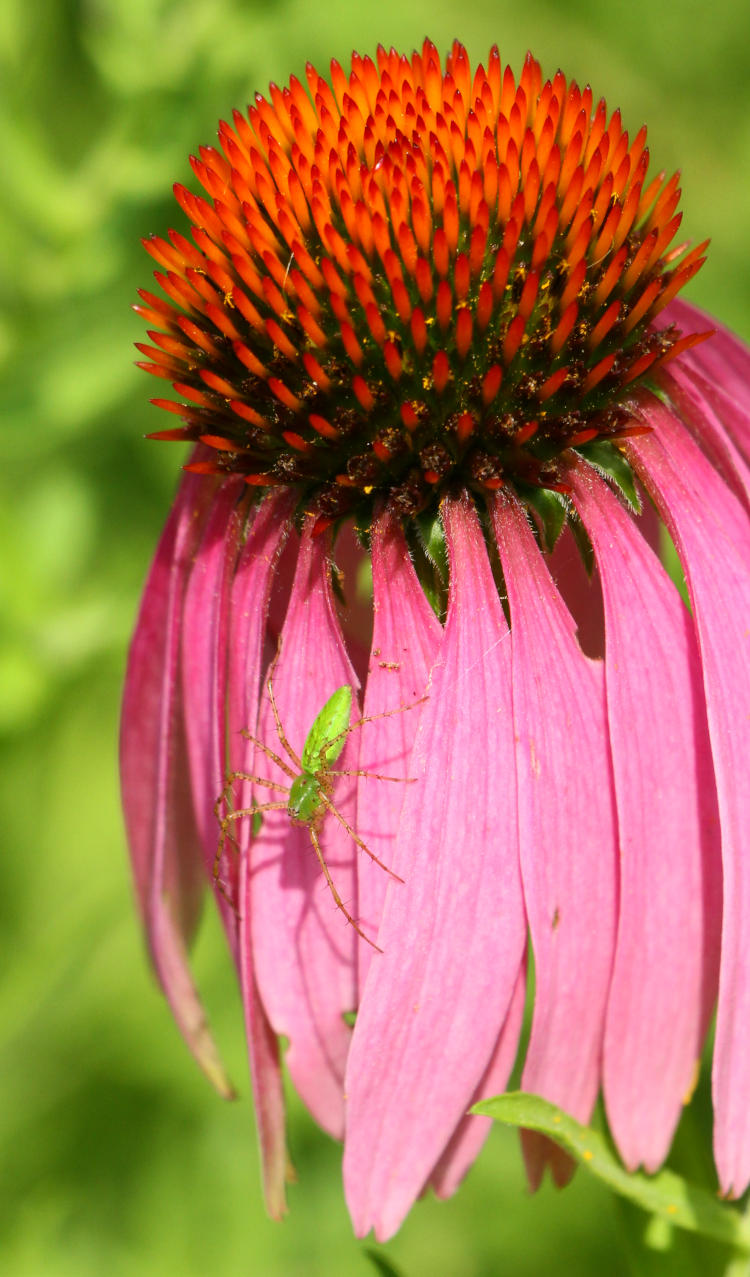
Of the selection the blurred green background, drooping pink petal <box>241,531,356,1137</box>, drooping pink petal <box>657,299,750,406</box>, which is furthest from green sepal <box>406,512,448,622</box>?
the blurred green background

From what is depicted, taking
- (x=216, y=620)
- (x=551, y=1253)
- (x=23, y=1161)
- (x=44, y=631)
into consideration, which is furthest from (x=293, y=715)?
(x=23, y=1161)

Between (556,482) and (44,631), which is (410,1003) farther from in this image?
(44,631)

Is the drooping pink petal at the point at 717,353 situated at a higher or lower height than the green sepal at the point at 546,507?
higher

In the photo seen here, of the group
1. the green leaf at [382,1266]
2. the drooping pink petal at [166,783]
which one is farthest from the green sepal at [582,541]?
the green leaf at [382,1266]

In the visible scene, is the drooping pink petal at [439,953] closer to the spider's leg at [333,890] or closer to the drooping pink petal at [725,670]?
the spider's leg at [333,890]

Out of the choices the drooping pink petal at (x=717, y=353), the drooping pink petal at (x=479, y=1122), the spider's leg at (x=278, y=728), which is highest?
the drooping pink petal at (x=717, y=353)

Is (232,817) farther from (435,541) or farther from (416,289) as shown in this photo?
(416,289)

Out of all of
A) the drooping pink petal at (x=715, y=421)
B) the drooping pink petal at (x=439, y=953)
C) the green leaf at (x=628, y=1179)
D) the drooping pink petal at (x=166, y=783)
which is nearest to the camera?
the green leaf at (x=628, y=1179)
